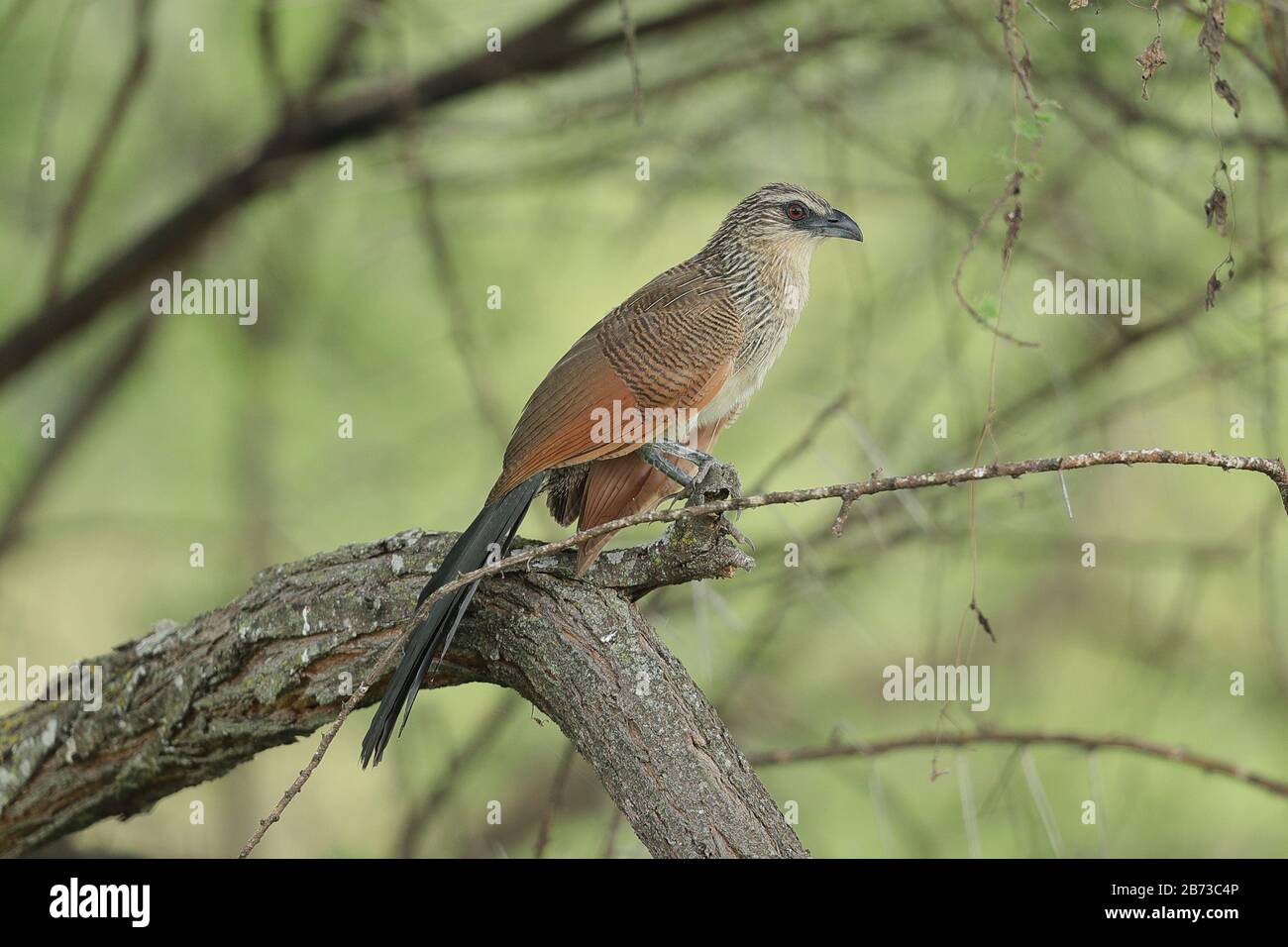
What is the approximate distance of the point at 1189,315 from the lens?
14.0ft

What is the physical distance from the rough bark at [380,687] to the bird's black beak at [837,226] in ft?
4.36

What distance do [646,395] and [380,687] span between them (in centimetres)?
92

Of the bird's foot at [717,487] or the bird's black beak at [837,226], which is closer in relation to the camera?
the bird's foot at [717,487]

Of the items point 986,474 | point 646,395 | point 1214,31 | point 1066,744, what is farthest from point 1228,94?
point 1066,744

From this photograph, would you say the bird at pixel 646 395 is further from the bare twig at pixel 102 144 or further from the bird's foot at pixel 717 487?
the bare twig at pixel 102 144

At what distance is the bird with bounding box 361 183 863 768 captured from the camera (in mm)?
2754

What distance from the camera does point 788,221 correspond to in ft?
11.9

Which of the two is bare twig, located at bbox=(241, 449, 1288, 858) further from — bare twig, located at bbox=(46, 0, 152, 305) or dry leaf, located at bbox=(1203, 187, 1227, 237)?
bare twig, located at bbox=(46, 0, 152, 305)

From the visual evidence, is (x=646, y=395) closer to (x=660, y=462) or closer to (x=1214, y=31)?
(x=660, y=462)

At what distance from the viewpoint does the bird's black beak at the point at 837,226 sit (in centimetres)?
360

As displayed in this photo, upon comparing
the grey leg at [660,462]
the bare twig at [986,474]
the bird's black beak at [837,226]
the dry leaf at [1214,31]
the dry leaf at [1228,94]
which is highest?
the bird's black beak at [837,226]

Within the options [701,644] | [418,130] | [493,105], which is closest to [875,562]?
[701,644]

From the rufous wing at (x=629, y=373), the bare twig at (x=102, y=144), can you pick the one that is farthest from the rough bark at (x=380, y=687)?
the bare twig at (x=102, y=144)

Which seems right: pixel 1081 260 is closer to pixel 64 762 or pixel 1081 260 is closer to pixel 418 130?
pixel 418 130
